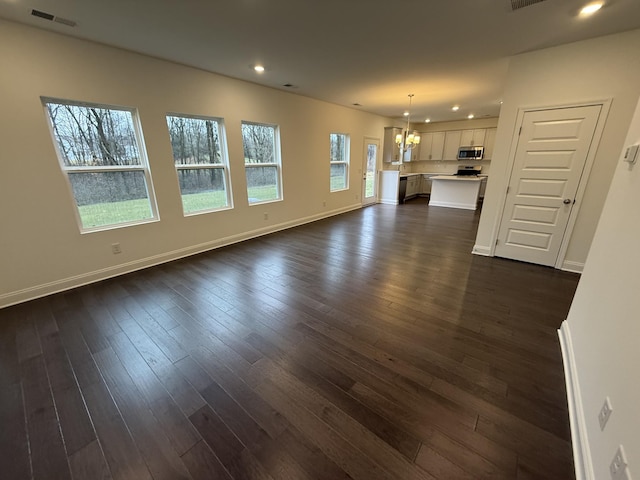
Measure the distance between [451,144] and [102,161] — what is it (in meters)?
9.95

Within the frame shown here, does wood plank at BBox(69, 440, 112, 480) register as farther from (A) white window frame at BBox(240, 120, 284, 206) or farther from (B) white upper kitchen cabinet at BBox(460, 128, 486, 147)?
(B) white upper kitchen cabinet at BBox(460, 128, 486, 147)

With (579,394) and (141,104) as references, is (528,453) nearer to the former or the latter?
(579,394)

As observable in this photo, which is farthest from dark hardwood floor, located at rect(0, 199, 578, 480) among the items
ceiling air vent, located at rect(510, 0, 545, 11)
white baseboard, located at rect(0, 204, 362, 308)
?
ceiling air vent, located at rect(510, 0, 545, 11)

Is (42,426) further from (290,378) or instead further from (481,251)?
(481,251)

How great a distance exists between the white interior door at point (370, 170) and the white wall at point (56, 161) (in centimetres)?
336

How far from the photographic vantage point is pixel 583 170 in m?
3.18

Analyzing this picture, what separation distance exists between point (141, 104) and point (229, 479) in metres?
3.99

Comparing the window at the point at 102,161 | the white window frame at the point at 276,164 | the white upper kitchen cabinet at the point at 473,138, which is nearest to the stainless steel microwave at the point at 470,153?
the white upper kitchen cabinet at the point at 473,138

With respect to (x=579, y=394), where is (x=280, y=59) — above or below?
above

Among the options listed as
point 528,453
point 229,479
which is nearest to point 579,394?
point 528,453

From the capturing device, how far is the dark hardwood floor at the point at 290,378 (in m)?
1.33

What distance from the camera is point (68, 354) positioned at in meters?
2.07

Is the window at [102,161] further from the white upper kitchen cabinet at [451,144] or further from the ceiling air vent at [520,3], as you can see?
the white upper kitchen cabinet at [451,144]

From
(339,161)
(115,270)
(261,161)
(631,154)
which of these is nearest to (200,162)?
(261,161)
